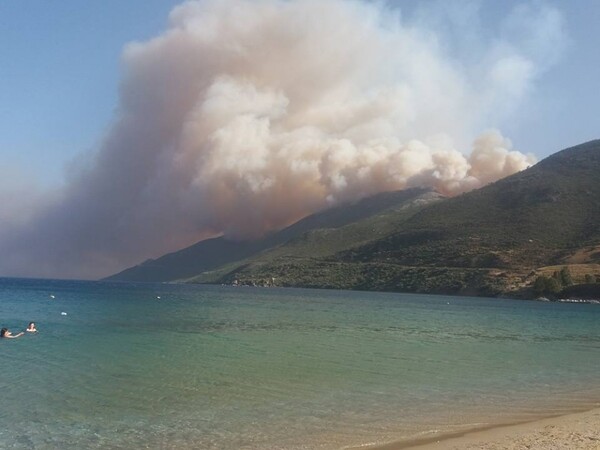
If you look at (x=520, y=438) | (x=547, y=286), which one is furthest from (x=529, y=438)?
(x=547, y=286)

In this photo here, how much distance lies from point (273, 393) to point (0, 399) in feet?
30.6

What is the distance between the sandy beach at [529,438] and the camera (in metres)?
14.8

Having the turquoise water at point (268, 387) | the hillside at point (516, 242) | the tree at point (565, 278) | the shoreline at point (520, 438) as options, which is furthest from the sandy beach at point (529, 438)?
the hillside at point (516, 242)

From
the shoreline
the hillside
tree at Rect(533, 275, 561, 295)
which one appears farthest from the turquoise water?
the hillside

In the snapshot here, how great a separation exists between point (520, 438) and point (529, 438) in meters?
0.24

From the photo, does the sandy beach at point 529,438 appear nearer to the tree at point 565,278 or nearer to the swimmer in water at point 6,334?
the swimmer in water at point 6,334

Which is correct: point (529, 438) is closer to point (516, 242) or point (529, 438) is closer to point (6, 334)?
point (6, 334)

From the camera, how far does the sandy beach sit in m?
14.8

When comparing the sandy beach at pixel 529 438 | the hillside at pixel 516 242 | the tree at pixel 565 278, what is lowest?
the sandy beach at pixel 529 438

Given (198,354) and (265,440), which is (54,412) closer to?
(265,440)

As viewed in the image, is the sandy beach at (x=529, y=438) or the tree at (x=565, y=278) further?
the tree at (x=565, y=278)

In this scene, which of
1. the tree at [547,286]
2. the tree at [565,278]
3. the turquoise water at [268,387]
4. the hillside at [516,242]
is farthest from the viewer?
the hillside at [516,242]

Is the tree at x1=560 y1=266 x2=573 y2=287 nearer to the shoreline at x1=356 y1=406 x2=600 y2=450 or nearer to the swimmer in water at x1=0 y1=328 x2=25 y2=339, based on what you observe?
the swimmer in water at x1=0 y1=328 x2=25 y2=339

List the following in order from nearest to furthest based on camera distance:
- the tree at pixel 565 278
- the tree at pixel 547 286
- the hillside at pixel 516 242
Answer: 1. the tree at pixel 547 286
2. the tree at pixel 565 278
3. the hillside at pixel 516 242
